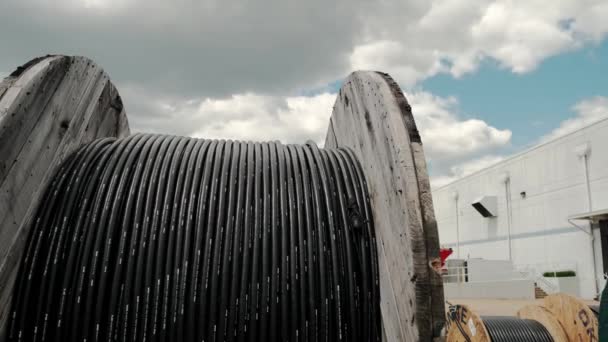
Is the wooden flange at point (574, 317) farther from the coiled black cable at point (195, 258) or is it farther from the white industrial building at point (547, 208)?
the white industrial building at point (547, 208)

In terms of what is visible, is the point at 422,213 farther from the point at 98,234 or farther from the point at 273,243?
the point at 98,234

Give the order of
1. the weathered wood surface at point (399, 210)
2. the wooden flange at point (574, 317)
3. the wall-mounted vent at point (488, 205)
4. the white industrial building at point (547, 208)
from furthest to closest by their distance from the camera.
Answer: the wall-mounted vent at point (488, 205) → the white industrial building at point (547, 208) → the wooden flange at point (574, 317) → the weathered wood surface at point (399, 210)

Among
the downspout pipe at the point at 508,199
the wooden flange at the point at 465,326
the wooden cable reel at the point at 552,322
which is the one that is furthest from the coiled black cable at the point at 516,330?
the downspout pipe at the point at 508,199

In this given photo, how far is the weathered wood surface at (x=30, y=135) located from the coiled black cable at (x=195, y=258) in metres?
0.07

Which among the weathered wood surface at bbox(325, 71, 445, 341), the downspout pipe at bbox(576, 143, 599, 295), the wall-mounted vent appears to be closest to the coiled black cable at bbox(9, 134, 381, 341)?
the weathered wood surface at bbox(325, 71, 445, 341)

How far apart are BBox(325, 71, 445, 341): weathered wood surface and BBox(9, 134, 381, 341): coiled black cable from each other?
20 cm

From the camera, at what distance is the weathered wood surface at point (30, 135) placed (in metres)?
2.55

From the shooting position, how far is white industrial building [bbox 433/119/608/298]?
20938 mm

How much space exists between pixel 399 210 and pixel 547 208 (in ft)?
78.5

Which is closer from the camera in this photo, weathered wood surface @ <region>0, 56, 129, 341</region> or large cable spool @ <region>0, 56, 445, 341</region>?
large cable spool @ <region>0, 56, 445, 341</region>

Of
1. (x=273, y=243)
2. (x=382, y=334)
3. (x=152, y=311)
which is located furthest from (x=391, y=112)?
(x=152, y=311)

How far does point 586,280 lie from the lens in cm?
2139

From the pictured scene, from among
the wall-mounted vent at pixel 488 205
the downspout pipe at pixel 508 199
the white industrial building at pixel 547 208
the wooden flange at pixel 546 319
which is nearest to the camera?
the wooden flange at pixel 546 319

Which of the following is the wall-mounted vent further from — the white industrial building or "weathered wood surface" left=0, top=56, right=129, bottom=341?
"weathered wood surface" left=0, top=56, right=129, bottom=341
